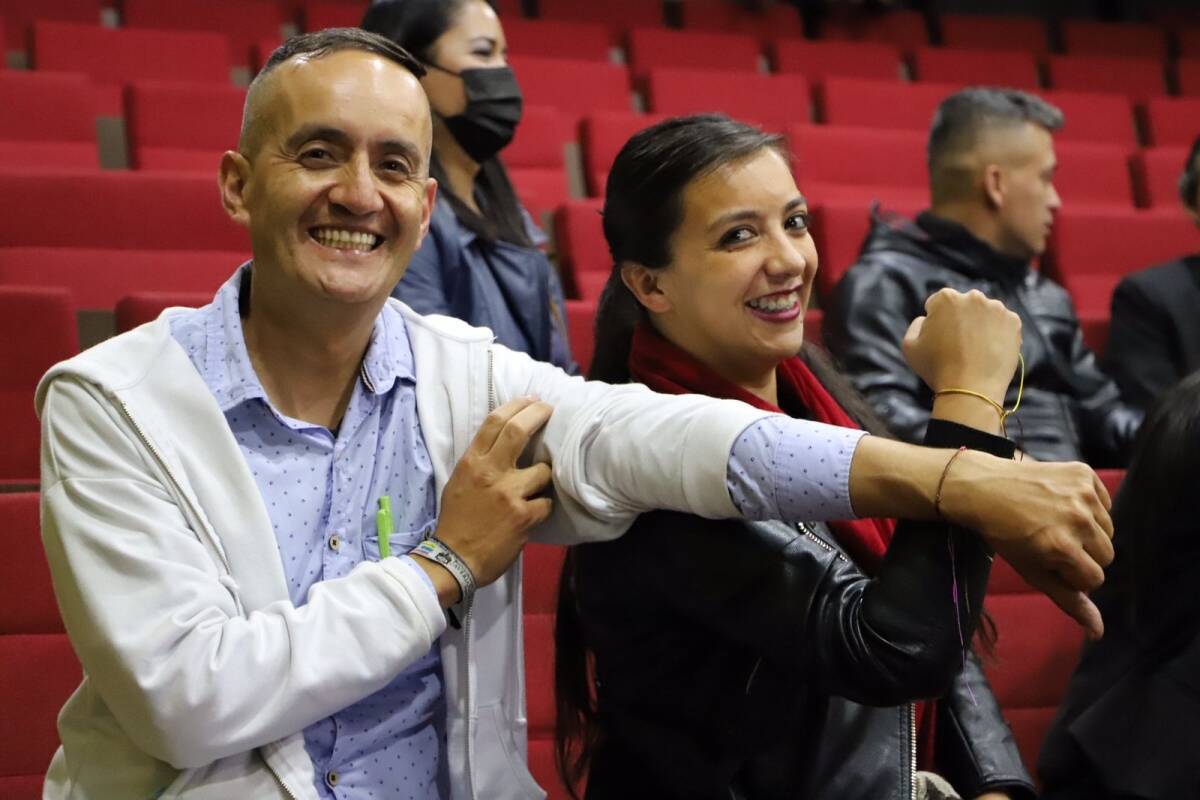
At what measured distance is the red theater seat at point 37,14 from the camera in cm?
270

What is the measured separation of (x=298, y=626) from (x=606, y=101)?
7.57 feet

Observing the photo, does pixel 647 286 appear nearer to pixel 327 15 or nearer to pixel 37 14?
pixel 327 15

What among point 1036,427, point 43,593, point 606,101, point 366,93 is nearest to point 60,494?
point 366,93

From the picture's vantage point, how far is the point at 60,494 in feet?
2.38

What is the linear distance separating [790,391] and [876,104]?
7.38 feet

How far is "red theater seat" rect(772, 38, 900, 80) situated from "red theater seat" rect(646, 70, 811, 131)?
376 millimetres

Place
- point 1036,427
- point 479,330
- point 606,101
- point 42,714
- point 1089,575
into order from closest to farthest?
point 1089,575 < point 479,330 < point 42,714 < point 1036,427 < point 606,101

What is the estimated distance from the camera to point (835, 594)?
75cm

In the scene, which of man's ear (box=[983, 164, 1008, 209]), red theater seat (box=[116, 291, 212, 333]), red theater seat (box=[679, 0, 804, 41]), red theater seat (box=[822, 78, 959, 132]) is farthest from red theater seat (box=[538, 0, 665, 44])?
red theater seat (box=[116, 291, 212, 333])

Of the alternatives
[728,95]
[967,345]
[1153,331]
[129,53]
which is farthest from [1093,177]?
[967,345]

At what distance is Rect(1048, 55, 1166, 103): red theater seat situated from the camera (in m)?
3.51

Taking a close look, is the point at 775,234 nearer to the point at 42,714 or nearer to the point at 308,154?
the point at 308,154

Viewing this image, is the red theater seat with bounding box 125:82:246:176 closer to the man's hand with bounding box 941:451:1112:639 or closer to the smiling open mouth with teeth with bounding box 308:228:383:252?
the smiling open mouth with teeth with bounding box 308:228:383:252

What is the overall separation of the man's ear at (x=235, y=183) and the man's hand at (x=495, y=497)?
0.64 ft
